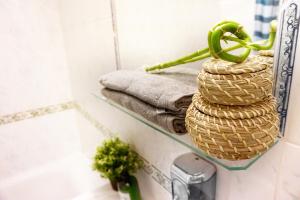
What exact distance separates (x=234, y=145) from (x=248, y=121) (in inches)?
1.7

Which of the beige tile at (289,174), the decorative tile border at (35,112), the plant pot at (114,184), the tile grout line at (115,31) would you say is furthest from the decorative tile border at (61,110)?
the beige tile at (289,174)

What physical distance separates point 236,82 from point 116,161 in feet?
2.24

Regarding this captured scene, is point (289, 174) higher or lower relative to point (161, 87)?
lower

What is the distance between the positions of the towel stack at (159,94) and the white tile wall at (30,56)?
0.96 metres

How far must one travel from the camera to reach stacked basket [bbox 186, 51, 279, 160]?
14.2 inches

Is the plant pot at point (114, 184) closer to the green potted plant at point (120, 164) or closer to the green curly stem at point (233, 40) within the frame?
the green potted plant at point (120, 164)

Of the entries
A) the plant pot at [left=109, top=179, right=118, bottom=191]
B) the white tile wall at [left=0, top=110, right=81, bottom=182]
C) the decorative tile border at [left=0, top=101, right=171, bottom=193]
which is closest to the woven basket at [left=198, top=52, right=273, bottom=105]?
the decorative tile border at [left=0, top=101, right=171, bottom=193]

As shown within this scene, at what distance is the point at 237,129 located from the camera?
0.37 m

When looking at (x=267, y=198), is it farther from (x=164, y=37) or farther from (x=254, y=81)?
(x=164, y=37)

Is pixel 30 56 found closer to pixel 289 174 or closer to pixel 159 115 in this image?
pixel 159 115

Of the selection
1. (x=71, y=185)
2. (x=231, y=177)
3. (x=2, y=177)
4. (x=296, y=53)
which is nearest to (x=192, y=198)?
(x=231, y=177)

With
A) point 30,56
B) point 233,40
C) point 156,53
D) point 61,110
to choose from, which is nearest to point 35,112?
point 61,110

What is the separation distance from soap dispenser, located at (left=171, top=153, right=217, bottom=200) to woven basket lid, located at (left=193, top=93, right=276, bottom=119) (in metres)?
0.27

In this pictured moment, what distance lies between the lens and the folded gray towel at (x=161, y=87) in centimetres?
52
